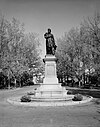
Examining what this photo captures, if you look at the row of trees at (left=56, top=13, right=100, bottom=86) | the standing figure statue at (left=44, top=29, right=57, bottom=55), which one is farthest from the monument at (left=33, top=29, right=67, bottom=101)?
the row of trees at (left=56, top=13, right=100, bottom=86)

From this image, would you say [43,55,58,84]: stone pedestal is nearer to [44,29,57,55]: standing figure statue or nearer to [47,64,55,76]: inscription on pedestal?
[47,64,55,76]: inscription on pedestal

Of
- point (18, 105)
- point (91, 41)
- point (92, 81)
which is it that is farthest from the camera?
point (92, 81)

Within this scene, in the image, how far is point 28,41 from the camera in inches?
A: 1857

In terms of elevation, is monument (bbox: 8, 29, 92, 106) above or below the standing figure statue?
below

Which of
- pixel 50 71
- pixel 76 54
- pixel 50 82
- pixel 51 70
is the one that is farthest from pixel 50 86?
pixel 76 54

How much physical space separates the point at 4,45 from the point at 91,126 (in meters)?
29.7

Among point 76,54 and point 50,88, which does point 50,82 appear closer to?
point 50,88

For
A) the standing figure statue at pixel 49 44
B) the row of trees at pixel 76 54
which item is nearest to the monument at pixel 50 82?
the standing figure statue at pixel 49 44

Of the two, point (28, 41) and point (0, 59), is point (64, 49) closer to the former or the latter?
point (28, 41)

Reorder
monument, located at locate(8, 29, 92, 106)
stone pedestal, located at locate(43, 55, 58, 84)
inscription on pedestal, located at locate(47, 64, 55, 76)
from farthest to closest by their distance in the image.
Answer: inscription on pedestal, located at locate(47, 64, 55, 76)
stone pedestal, located at locate(43, 55, 58, 84)
monument, located at locate(8, 29, 92, 106)

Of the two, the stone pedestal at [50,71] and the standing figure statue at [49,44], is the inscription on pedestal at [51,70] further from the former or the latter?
the standing figure statue at [49,44]

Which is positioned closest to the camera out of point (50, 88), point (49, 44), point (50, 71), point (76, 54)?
point (50, 88)

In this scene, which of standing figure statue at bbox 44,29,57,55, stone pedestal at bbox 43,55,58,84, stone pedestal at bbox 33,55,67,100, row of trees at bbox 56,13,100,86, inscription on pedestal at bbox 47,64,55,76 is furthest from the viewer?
row of trees at bbox 56,13,100,86

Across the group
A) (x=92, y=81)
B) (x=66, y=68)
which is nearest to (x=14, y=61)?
(x=66, y=68)
